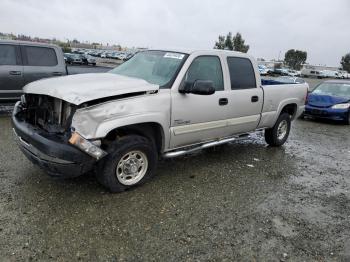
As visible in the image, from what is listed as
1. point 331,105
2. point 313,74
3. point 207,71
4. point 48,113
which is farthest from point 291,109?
point 313,74

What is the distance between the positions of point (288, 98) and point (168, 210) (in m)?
4.02

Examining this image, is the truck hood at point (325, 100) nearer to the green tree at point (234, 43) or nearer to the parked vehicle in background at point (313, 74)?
the green tree at point (234, 43)

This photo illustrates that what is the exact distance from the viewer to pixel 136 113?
3947 millimetres

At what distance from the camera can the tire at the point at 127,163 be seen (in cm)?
392

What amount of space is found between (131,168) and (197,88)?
133 centimetres

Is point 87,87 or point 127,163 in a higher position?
point 87,87

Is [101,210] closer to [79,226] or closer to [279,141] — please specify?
[79,226]

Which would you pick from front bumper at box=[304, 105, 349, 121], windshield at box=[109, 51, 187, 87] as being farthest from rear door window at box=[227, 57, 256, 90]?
front bumper at box=[304, 105, 349, 121]

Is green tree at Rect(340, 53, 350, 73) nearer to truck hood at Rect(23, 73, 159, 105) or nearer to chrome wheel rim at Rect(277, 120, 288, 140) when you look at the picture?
chrome wheel rim at Rect(277, 120, 288, 140)

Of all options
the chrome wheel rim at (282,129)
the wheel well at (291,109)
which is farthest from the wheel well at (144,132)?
the wheel well at (291,109)

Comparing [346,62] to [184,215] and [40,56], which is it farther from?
[184,215]

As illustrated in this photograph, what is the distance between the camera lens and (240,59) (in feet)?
18.6

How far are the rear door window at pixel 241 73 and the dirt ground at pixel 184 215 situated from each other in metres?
1.36

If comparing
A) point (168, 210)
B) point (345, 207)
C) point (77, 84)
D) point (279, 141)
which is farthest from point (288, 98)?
point (77, 84)
